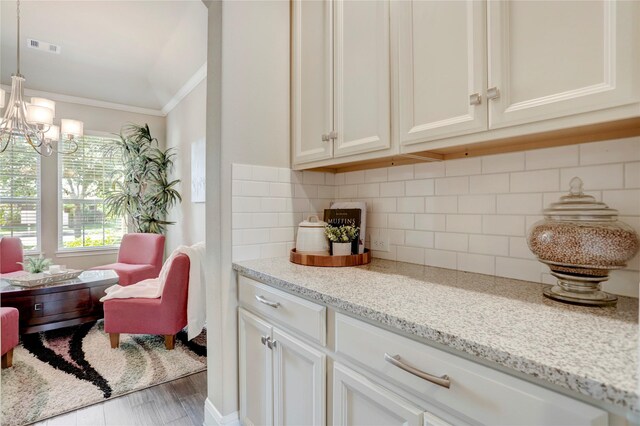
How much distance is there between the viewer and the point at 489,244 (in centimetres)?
129

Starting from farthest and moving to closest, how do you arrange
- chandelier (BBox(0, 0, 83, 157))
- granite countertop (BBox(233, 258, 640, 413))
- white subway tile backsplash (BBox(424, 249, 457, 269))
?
1. chandelier (BBox(0, 0, 83, 157))
2. white subway tile backsplash (BBox(424, 249, 457, 269))
3. granite countertop (BBox(233, 258, 640, 413))

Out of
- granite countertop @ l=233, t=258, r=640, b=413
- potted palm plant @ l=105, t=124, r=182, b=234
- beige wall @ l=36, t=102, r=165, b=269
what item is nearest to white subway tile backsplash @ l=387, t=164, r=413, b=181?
granite countertop @ l=233, t=258, r=640, b=413

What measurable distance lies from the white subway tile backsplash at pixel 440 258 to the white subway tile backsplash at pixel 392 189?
32 centimetres

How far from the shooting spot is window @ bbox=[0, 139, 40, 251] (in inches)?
161

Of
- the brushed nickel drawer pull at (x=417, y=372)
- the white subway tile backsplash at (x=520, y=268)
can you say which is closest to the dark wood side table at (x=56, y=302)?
the brushed nickel drawer pull at (x=417, y=372)

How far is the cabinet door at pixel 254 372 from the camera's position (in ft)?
4.41

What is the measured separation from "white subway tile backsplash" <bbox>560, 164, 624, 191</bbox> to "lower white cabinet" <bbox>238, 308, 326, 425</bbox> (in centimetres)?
104

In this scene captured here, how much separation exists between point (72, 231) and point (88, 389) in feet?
11.0

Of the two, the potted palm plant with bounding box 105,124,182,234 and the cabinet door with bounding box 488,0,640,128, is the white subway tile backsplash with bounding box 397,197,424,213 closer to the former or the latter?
the cabinet door with bounding box 488,0,640,128

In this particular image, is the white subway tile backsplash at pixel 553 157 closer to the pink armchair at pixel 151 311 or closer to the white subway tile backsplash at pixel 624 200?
the white subway tile backsplash at pixel 624 200

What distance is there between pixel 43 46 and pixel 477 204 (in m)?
4.64

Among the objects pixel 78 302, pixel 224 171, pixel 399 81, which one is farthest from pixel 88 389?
pixel 399 81

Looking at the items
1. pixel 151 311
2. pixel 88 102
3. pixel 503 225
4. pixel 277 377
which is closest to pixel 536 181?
pixel 503 225

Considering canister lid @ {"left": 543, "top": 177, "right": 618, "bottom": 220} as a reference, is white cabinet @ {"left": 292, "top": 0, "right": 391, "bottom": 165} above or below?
above
